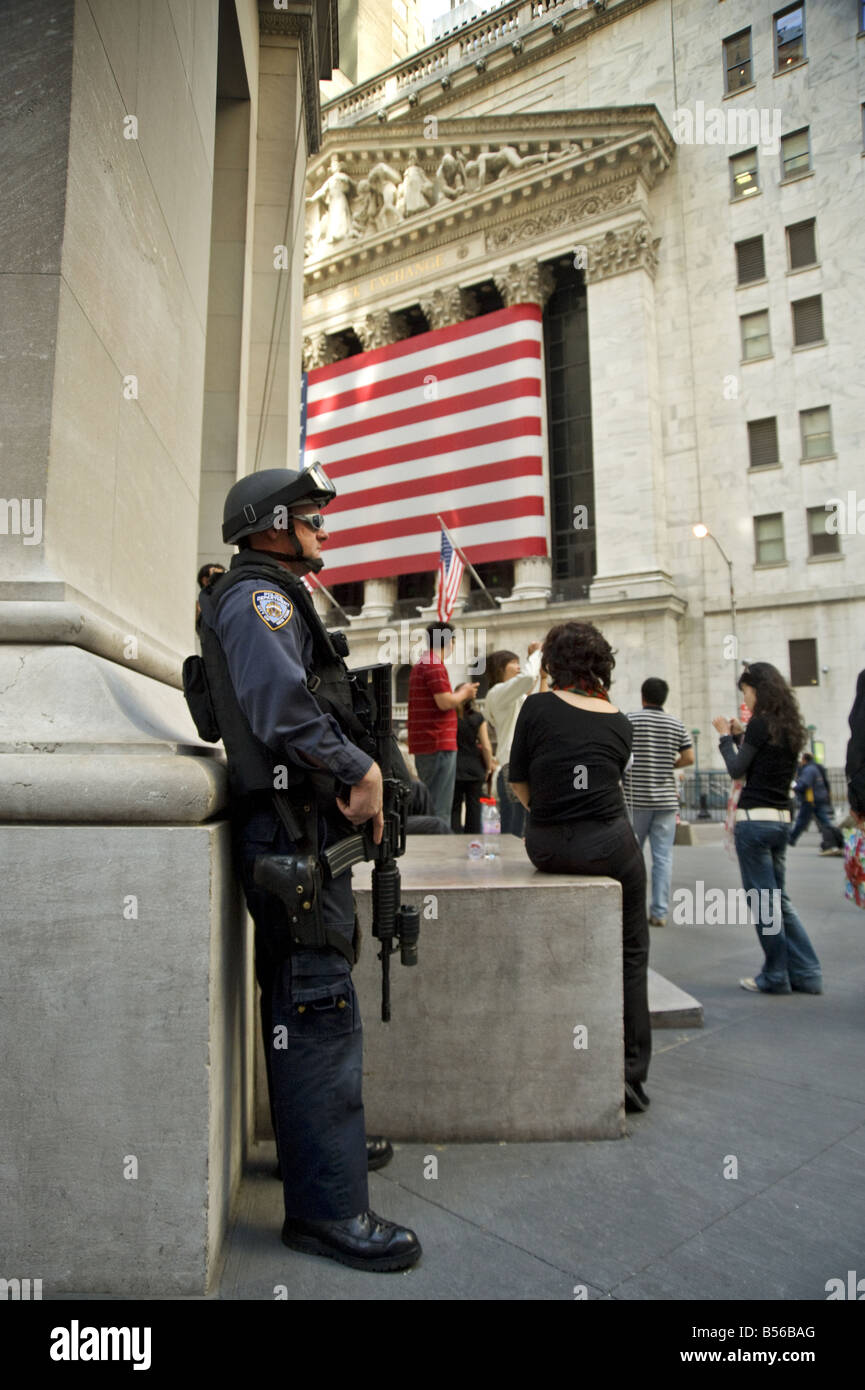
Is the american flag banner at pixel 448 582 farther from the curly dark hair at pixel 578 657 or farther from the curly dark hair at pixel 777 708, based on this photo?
the curly dark hair at pixel 578 657

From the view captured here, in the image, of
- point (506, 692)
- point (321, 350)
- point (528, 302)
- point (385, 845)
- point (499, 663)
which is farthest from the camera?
point (321, 350)

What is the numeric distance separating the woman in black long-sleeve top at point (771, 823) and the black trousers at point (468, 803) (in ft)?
10.7

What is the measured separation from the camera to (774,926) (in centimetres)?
531

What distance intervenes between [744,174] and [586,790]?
33080 millimetres

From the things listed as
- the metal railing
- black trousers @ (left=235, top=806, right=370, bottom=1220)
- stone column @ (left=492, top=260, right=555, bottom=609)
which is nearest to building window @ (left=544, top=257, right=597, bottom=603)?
stone column @ (left=492, top=260, right=555, bottom=609)

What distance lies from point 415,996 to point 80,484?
216 centimetres

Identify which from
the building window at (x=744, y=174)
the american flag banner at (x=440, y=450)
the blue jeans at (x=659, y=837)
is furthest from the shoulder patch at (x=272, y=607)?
the building window at (x=744, y=174)

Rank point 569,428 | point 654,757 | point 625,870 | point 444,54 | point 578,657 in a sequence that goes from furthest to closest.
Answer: point 444,54
point 569,428
point 654,757
point 578,657
point 625,870

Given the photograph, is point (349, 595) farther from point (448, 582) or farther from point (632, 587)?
point (448, 582)

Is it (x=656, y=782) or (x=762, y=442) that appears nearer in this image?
(x=656, y=782)

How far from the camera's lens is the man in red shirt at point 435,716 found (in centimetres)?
692

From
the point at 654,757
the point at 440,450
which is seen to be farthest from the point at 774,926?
the point at 440,450

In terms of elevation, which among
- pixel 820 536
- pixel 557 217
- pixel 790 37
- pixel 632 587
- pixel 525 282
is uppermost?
pixel 790 37
